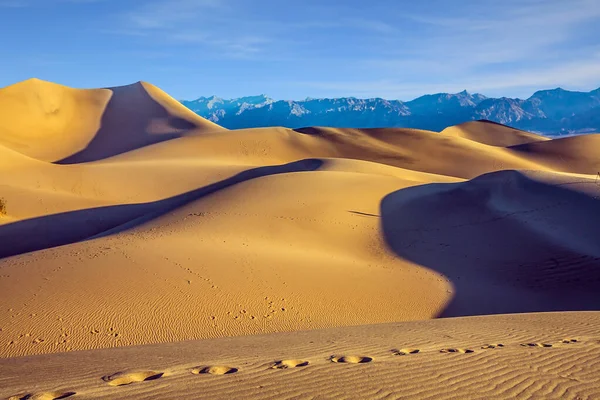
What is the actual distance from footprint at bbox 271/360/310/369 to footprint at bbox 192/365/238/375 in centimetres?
44

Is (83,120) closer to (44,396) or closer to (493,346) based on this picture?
(44,396)

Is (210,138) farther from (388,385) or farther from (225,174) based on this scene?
(388,385)

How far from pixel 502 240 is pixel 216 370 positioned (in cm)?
1331

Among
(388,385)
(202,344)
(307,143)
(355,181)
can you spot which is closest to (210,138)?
(307,143)

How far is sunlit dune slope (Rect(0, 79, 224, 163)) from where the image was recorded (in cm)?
4984

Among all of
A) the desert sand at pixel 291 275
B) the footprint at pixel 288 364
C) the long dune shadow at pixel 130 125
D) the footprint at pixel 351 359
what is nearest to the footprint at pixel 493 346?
the desert sand at pixel 291 275

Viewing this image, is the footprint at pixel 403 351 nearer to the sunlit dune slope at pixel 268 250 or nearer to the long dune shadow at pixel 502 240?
the sunlit dune slope at pixel 268 250

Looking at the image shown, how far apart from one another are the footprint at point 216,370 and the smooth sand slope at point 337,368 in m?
0.01

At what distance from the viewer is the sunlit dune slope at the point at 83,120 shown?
49.8 m

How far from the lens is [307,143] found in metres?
50.7

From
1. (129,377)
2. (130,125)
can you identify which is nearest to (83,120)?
(130,125)

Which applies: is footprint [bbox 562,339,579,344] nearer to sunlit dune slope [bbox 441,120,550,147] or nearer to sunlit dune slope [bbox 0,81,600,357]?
sunlit dune slope [bbox 0,81,600,357]

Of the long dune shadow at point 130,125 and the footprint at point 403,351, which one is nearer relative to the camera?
the footprint at point 403,351

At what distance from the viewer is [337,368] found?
5.03 metres
